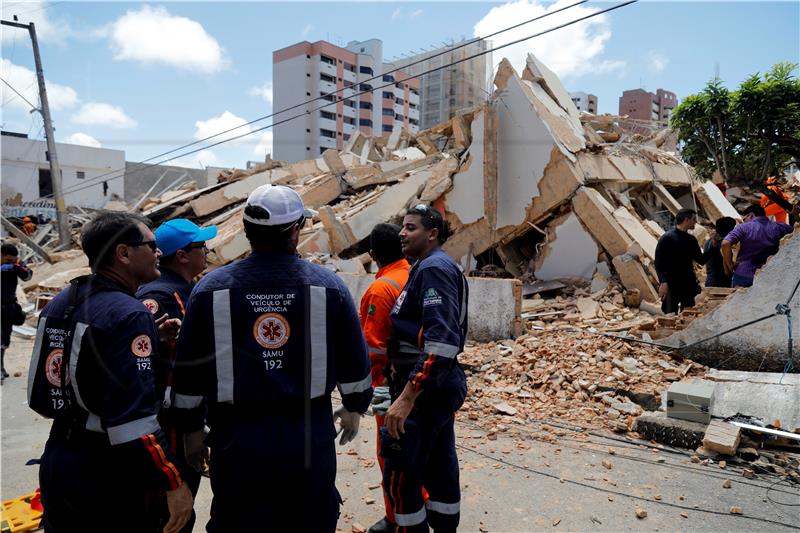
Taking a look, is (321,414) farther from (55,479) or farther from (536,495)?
(536,495)

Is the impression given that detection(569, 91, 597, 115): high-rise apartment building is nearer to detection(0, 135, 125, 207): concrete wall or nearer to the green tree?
detection(0, 135, 125, 207): concrete wall

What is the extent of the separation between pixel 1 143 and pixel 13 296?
3578 cm

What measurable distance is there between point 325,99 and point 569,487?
59.3 metres

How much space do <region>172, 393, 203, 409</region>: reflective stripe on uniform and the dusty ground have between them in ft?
5.70

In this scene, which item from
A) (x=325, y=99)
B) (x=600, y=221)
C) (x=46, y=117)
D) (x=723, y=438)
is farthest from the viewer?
(x=325, y=99)

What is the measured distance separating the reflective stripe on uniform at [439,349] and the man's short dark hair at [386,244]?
0.98 meters

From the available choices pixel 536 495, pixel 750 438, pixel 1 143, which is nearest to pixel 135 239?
pixel 536 495

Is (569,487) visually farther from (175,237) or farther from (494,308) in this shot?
(494,308)

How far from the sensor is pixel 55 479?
186cm

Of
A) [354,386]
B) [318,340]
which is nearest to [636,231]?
[354,386]

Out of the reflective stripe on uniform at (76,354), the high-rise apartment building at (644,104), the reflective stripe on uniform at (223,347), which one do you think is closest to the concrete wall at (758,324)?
the reflective stripe on uniform at (223,347)

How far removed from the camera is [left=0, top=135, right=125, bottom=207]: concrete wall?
35719 mm

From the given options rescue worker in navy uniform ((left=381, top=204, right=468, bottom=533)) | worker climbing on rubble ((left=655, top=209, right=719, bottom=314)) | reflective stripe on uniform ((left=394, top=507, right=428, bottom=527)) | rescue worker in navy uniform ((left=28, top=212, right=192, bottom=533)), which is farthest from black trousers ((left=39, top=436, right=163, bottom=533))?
worker climbing on rubble ((left=655, top=209, right=719, bottom=314))

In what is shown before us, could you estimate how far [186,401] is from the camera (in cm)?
Result: 188
